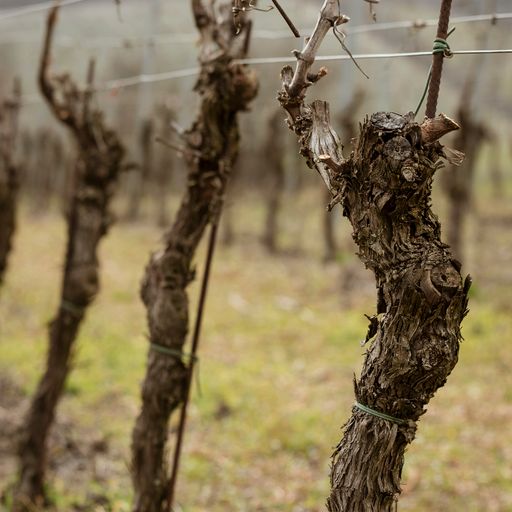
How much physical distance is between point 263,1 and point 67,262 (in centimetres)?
801

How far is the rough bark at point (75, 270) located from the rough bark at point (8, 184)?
165 centimetres

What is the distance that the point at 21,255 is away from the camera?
55.3 ft

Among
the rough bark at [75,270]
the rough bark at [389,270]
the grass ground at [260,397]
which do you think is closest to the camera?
the rough bark at [389,270]

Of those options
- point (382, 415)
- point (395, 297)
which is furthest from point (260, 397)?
point (395, 297)

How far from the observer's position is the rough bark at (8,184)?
21.9ft

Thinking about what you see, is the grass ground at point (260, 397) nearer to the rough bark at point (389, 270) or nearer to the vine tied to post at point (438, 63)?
the rough bark at point (389, 270)

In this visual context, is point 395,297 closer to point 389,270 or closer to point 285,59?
point 389,270

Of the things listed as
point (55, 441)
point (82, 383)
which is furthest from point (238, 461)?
point (82, 383)

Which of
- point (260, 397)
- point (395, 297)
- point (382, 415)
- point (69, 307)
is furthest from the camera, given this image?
point (260, 397)

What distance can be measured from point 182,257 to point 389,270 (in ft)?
6.15

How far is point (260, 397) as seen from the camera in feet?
27.0

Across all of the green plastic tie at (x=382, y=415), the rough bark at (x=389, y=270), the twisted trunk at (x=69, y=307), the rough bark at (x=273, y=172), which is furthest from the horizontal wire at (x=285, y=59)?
the rough bark at (x=273, y=172)

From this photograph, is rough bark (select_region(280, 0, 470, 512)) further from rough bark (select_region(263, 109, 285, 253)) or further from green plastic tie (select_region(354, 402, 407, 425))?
rough bark (select_region(263, 109, 285, 253))

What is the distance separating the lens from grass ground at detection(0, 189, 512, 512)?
598 centimetres
